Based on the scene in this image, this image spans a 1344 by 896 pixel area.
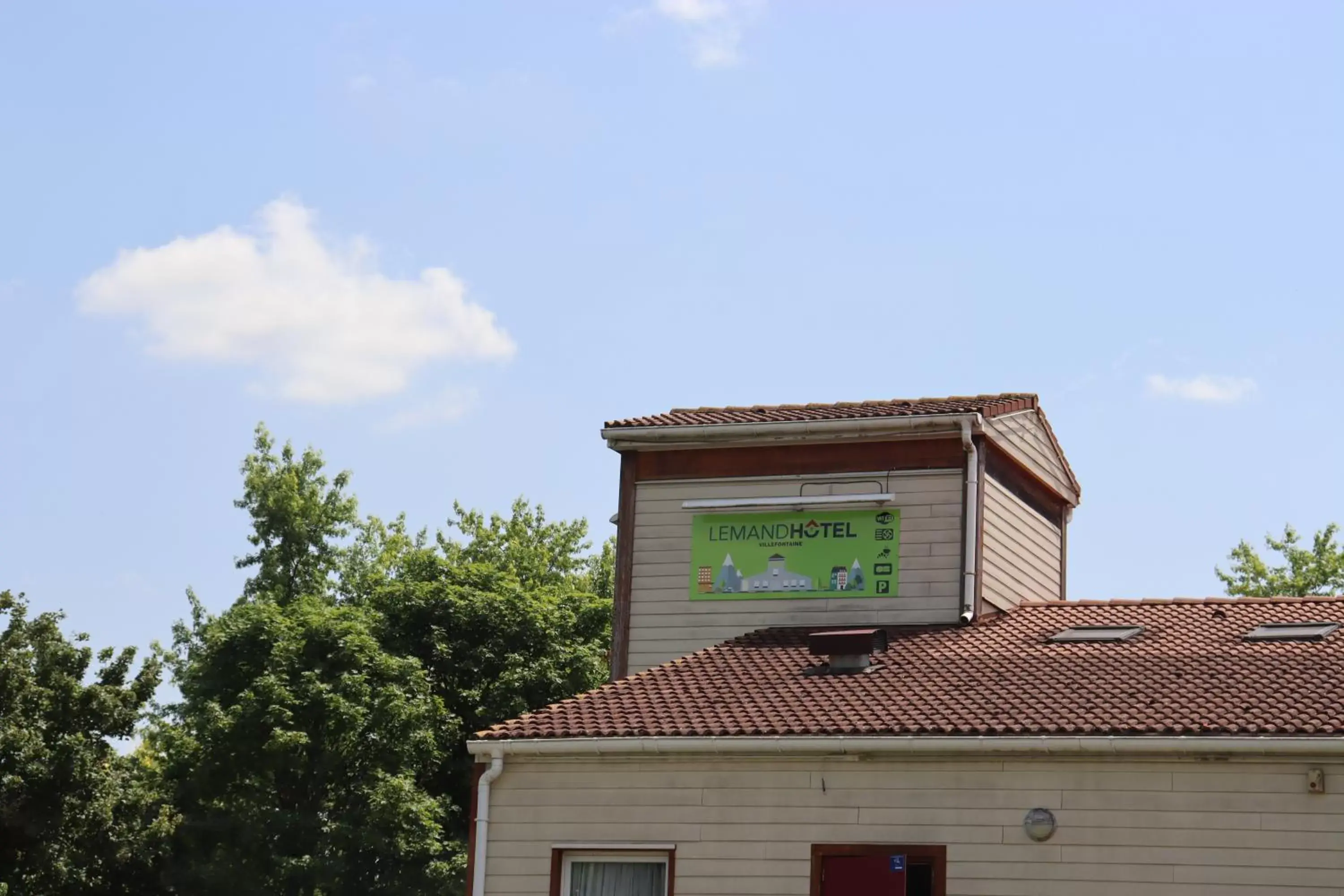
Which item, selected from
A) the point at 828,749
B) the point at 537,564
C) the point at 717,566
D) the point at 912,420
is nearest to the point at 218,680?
the point at 537,564

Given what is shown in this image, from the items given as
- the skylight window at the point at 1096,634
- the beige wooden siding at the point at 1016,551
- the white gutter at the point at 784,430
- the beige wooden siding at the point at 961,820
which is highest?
the white gutter at the point at 784,430

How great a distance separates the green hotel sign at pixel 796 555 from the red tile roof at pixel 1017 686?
3.18 ft

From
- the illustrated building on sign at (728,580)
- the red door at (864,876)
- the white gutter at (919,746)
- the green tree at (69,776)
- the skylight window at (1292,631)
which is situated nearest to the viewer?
the white gutter at (919,746)

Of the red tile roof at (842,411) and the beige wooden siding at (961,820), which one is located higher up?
the red tile roof at (842,411)

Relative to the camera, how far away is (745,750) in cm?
1730

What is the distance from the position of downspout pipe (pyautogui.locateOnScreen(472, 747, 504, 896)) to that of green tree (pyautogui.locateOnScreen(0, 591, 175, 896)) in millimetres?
15186

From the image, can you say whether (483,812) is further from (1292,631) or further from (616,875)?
(1292,631)

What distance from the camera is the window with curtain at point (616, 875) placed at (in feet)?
57.6

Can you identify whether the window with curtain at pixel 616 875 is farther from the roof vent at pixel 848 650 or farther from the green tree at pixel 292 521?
the green tree at pixel 292 521

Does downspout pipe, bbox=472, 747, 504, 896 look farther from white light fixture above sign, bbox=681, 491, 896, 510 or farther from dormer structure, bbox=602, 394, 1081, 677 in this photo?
white light fixture above sign, bbox=681, 491, 896, 510

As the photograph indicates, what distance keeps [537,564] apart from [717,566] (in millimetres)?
25730

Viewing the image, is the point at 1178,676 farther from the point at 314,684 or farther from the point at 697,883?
the point at 314,684

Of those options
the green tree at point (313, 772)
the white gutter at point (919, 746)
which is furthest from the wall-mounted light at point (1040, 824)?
the green tree at point (313, 772)

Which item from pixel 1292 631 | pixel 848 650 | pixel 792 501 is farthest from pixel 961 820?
pixel 792 501
